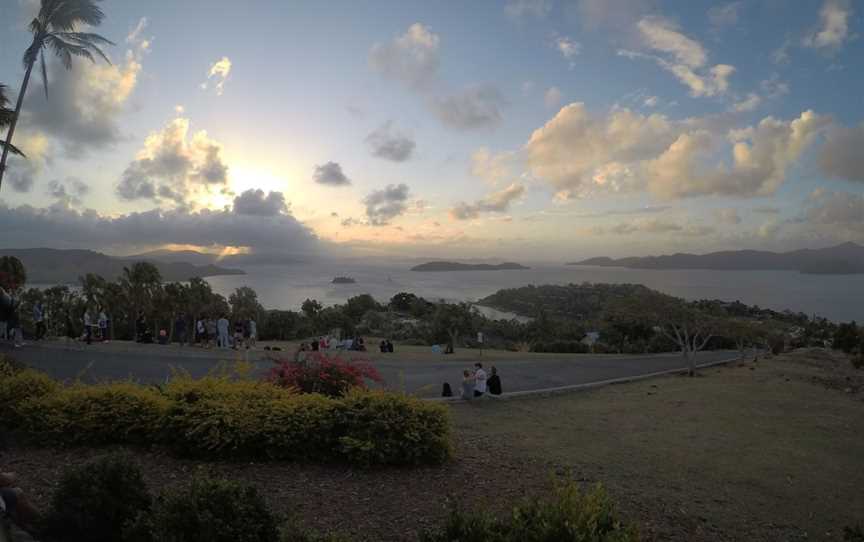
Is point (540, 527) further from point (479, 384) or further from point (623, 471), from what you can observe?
point (479, 384)

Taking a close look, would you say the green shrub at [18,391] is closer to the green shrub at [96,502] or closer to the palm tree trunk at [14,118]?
the green shrub at [96,502]

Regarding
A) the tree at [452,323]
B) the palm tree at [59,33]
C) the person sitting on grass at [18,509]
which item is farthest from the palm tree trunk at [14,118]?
the tree at [452,323]

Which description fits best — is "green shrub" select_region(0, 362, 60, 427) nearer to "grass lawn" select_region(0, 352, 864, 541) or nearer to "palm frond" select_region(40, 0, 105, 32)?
"grass lawn" select_region(0, 352, 864, 541)

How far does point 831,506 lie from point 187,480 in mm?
9285

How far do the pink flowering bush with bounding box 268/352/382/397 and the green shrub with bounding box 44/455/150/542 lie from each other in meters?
3.49

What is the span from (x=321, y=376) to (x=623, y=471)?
531 cm

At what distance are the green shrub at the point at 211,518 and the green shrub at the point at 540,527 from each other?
141cm

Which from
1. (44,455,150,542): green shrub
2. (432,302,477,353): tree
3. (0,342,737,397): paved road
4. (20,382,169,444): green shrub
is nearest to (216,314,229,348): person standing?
(0,342,737,397): paved road

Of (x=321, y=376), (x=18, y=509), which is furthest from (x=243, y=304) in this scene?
(x=18, y=509)

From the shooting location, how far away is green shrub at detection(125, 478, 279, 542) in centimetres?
378

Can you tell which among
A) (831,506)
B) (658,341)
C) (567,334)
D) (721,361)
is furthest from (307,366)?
(567,334)

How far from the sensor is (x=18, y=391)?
7332mm

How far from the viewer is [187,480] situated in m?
5.65

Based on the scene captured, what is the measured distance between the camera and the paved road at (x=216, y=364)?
13580 millimetres
